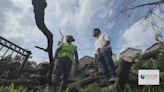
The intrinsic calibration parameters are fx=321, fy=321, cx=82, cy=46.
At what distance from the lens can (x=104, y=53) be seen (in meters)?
6.99

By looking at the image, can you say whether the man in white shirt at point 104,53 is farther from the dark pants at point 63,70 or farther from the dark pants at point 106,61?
the dark pants at point 63,70

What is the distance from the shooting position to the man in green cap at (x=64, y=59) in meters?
7.54

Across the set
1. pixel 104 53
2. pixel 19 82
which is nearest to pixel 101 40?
pixel 104 53

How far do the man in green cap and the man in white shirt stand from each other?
0.68m

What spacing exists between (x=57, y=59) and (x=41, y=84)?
1.74 metres

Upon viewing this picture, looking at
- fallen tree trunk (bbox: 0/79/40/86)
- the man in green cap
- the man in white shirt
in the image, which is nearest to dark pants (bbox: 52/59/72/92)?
the man in green cap

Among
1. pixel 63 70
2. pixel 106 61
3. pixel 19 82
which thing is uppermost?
pixel 106 61

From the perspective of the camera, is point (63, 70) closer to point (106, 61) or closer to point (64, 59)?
point (64, 59)

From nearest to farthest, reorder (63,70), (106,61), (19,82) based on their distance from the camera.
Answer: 1. (106,61)
2. (63,70)
3. (19,82)

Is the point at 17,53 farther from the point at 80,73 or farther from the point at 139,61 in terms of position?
the point at 139,61

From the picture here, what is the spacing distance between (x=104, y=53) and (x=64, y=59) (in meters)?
1.11

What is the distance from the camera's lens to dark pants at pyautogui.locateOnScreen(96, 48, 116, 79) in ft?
22.4

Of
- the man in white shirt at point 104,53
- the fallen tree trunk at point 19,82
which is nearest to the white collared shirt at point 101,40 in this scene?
the man in white shirt at point 104,53

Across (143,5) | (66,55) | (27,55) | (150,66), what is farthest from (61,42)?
(143,5)
